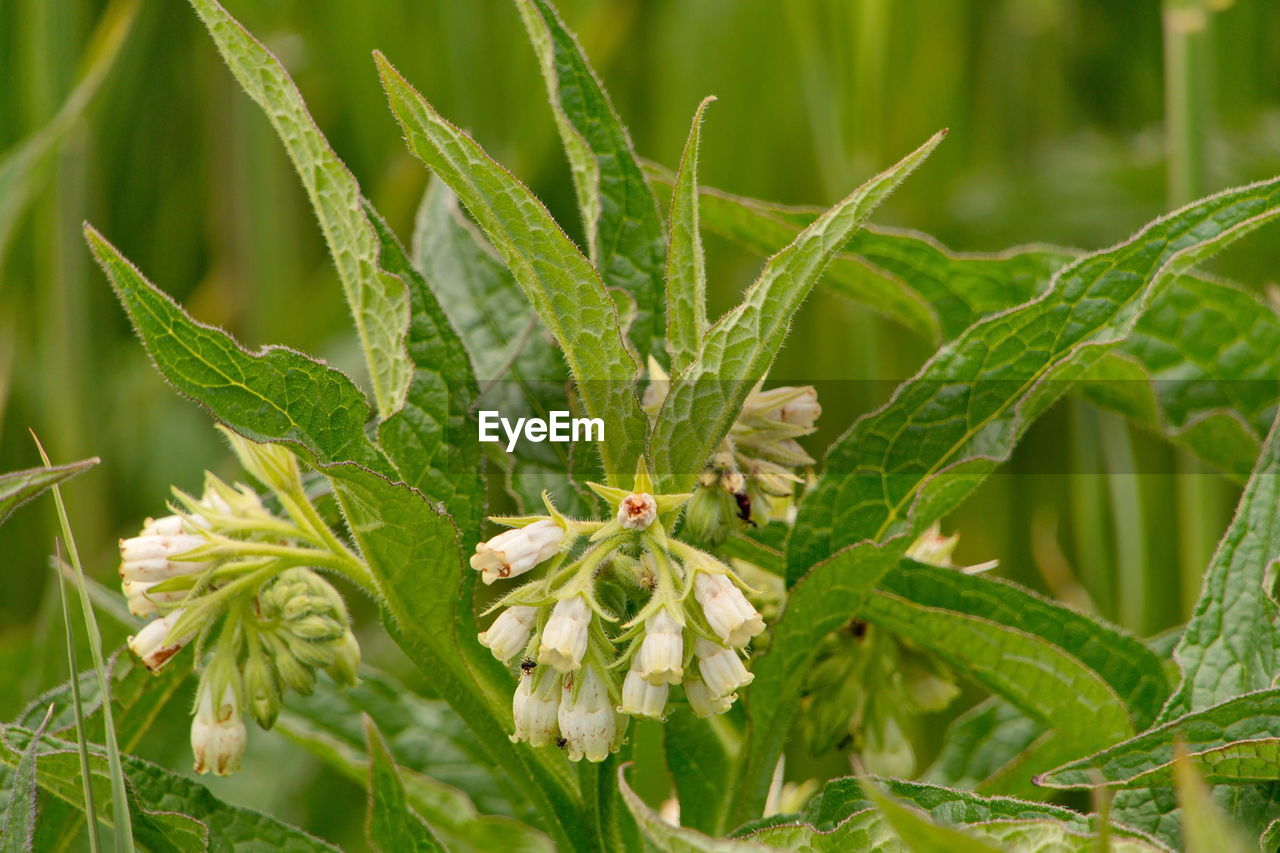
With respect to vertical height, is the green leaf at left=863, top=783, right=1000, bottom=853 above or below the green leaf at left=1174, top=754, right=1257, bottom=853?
below

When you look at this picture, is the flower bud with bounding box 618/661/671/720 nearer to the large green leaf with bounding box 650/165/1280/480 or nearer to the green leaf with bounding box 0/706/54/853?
the green leaf with bounding box 0/706/54/853

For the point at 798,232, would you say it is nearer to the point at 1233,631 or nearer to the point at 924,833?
the point at 1233,631

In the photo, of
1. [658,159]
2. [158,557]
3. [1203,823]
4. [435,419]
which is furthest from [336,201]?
[658,159]

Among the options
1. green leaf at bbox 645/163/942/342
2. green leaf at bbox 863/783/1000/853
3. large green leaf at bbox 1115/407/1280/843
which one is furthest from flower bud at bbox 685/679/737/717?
green leaf at bbox 645/163/942/342

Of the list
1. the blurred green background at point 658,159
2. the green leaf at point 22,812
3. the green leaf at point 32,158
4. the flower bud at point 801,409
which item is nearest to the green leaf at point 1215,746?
the flower bud at point 801,409

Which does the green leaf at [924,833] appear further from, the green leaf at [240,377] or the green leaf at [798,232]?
the green leaf at [798,232]

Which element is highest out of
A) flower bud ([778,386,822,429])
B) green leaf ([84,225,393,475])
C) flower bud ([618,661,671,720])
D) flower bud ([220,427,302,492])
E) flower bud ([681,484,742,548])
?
green leaf ([84,225,393,475])
